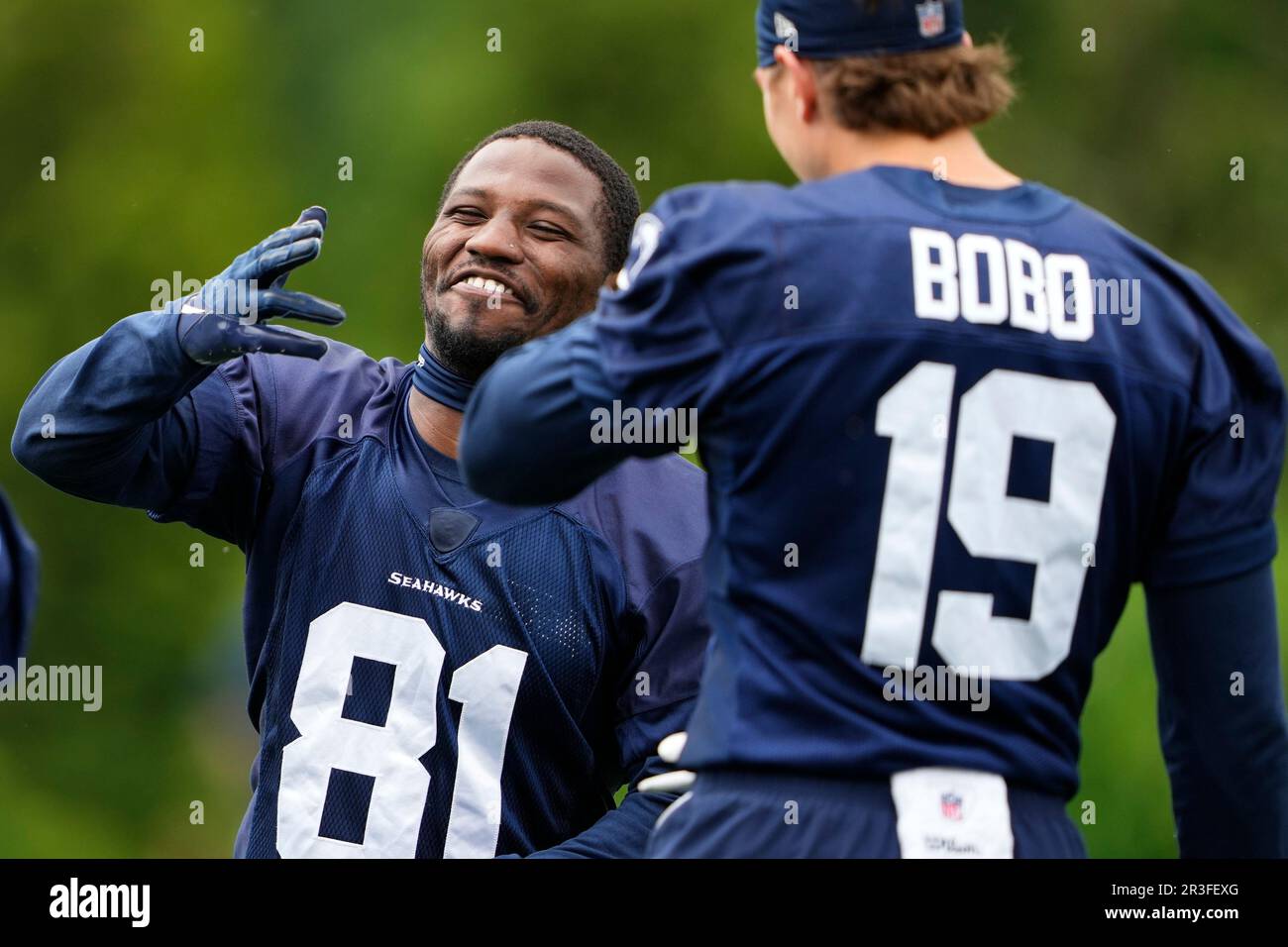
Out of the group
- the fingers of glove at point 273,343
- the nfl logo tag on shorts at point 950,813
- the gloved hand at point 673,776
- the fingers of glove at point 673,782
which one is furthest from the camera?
the fingers of glove at point 273,343

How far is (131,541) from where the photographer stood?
8641mm

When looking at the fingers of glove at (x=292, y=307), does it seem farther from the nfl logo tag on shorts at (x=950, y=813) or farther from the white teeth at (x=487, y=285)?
the nfl logo tag on shorts at (x=950, y=813)

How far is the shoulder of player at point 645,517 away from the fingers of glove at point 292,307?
1.99ft

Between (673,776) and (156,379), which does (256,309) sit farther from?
(673,776)

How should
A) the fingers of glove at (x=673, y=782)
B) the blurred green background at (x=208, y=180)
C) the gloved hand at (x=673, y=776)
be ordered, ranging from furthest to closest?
the blurred green background at (x=208, y=180), the fingers of glove at (x=673, y=782), the gloved hand at (x=673, y=776)

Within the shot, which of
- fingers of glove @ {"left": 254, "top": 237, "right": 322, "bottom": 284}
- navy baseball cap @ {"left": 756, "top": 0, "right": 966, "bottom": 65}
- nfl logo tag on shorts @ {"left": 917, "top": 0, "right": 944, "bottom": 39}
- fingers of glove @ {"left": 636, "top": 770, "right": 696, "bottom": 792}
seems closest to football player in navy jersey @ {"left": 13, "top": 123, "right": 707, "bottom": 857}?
fingers of glove @ {"left": 254, "top": 237, "right": 322, "bottom": 284}

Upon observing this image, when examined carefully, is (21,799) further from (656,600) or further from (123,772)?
(656,600)

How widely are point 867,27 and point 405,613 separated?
1359 millimetres

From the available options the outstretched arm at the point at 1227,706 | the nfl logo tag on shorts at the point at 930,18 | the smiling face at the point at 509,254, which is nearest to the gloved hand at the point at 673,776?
the outstretched arm at the point at 1227,706

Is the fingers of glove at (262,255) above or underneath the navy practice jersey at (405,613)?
above

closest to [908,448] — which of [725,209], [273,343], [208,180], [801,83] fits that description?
[725,209]

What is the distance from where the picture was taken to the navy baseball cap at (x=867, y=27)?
236 centimetres

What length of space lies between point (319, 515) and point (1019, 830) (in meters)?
A: 1.47

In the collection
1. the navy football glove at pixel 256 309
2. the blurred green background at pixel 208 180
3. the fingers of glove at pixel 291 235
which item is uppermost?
the fingers of glove at pixel 291 235
